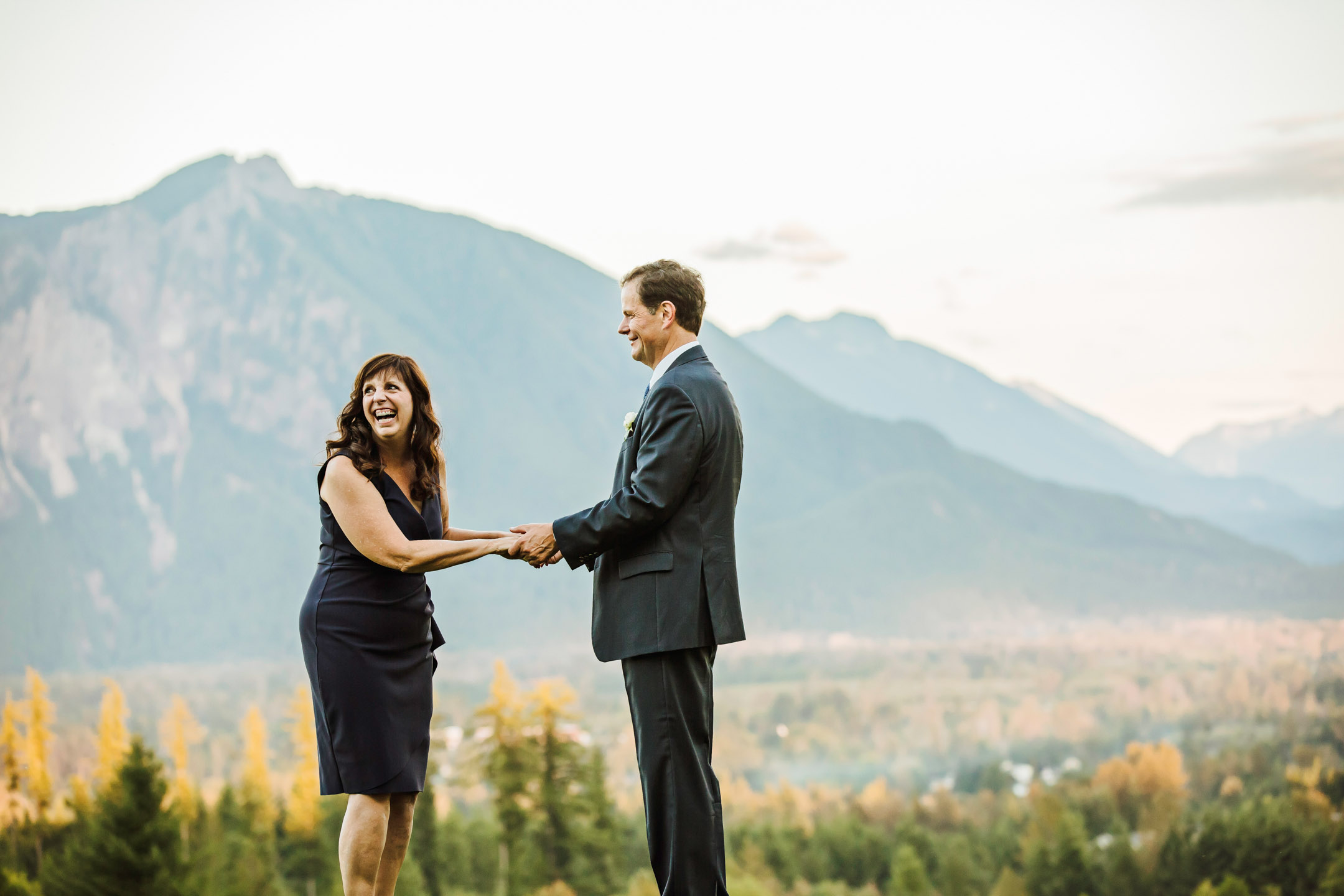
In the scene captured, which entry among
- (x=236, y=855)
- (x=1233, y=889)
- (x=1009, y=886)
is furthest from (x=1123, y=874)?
(x=236, y=855)

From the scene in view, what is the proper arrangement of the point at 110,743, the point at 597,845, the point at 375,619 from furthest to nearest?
the point at 110,743 → the point at 597,845 → the point at 375,619

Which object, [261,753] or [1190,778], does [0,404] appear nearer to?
[261,753]

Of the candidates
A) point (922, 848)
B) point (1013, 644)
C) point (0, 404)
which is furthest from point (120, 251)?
point (922, 848)

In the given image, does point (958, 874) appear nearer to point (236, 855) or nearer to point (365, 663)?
point (236, 855)

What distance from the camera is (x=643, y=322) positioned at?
3674mm

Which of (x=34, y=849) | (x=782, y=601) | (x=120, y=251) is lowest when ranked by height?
(x=34, y=849)

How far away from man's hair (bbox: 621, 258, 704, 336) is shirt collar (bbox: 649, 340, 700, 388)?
0.05 m

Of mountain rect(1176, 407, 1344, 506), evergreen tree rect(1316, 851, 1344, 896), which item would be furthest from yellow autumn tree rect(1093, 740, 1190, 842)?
mountain rect(1176, 407, 1344, 506)

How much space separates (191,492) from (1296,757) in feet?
277

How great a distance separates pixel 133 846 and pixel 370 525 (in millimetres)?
20466

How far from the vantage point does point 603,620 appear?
3.61 metres

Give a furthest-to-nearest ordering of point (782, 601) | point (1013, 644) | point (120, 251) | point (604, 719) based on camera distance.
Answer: point (120, 251)
point (782, 601)
point (1013, 644)
point (604, 719)

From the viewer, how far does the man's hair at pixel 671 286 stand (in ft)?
12.0

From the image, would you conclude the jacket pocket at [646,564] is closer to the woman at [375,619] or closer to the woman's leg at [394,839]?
the woman at [375,619]
